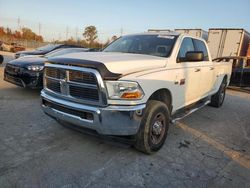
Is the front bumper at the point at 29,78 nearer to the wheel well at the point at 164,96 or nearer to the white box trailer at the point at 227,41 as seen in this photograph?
the wheel well at the point at 164,96

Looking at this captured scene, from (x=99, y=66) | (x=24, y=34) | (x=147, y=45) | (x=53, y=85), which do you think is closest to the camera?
(x=99, y=66)

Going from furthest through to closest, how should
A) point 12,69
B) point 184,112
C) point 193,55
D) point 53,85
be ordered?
point 12,69
point 184,112
point 193,55
point 53,85

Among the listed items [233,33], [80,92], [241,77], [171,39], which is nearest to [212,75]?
[171,39]

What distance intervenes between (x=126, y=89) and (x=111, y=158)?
1.11 meters

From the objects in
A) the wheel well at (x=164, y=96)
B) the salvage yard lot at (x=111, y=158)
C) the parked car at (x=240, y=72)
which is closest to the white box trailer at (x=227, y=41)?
the parked car at (x=240, y=72)

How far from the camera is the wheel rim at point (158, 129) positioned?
3.51 meters

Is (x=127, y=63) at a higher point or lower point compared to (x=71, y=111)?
higher

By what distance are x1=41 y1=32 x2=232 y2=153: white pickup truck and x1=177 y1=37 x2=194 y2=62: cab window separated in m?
0.02

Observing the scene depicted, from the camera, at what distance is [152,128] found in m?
3.48

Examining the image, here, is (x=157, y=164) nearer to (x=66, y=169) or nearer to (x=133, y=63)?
(x=66, y=169)

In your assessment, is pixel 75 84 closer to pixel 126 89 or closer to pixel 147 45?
pixel 126 89

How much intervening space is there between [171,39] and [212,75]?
6.34 ft

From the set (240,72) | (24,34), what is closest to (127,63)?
(240,72)

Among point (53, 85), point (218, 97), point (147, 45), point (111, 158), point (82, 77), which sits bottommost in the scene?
point (111, 158)
